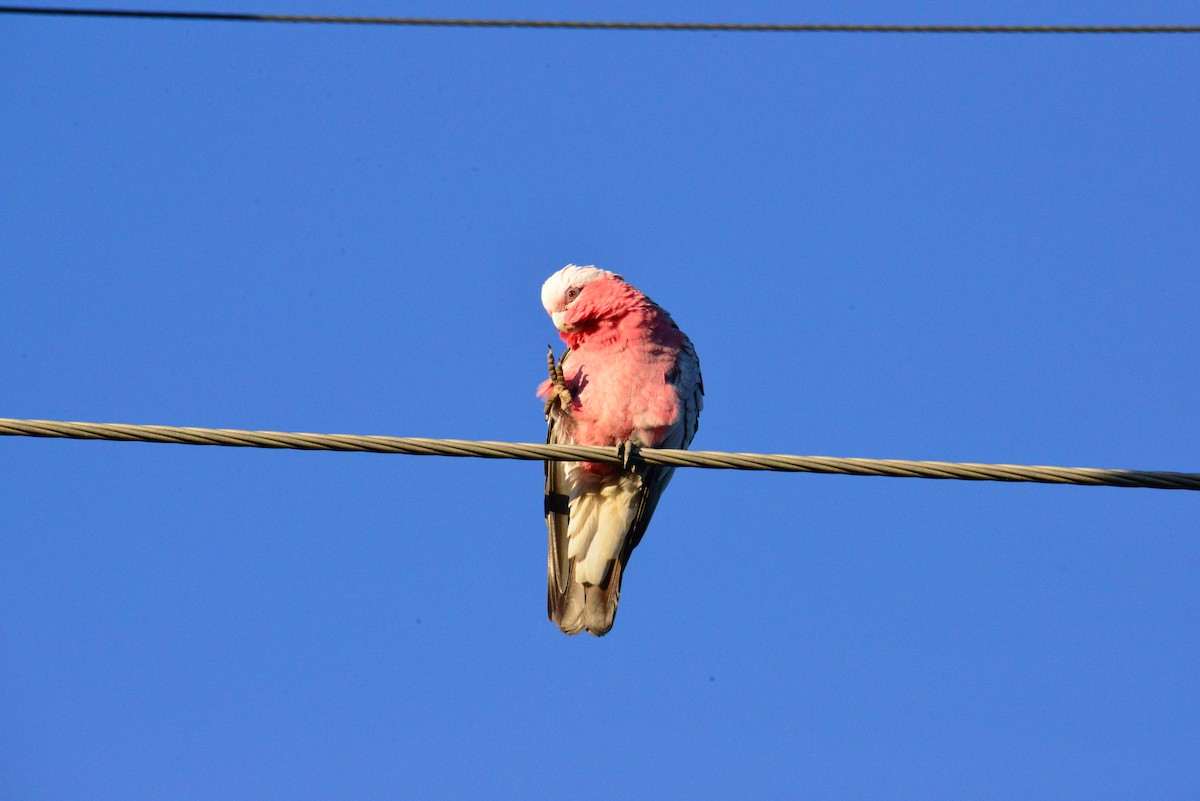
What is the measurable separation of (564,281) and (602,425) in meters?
1.14

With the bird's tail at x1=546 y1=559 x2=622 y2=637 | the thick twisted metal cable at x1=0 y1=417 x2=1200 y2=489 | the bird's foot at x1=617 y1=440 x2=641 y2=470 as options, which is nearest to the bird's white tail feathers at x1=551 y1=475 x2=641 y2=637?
the bird's tail at x1=546 y1=559 x2=622 y2=637

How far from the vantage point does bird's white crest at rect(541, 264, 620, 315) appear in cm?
713

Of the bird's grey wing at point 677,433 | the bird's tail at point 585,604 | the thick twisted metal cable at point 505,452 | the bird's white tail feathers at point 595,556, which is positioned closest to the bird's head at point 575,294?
the bird's grey wing at point 677,433

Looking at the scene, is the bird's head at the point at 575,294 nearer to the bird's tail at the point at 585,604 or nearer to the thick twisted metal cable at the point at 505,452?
the bird's tail at the point at 585,604

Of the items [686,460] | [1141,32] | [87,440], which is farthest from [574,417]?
[1141,32]

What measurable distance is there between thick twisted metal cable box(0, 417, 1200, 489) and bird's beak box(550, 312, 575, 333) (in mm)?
2778

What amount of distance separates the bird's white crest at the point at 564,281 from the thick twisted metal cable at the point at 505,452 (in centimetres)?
293

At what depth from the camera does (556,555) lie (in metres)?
6.97

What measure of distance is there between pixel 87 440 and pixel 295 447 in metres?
0.73

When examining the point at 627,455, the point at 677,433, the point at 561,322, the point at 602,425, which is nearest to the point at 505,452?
the point at 627,455

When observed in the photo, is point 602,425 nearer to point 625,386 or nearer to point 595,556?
point 625,386

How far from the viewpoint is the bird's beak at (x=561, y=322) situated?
7.04 m

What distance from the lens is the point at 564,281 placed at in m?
7.16

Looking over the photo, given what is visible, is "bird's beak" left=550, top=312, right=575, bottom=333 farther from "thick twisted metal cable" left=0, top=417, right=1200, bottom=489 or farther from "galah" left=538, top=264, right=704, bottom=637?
"thick twisted metal cable" left=0, top=417, right=1200, bottom=489
